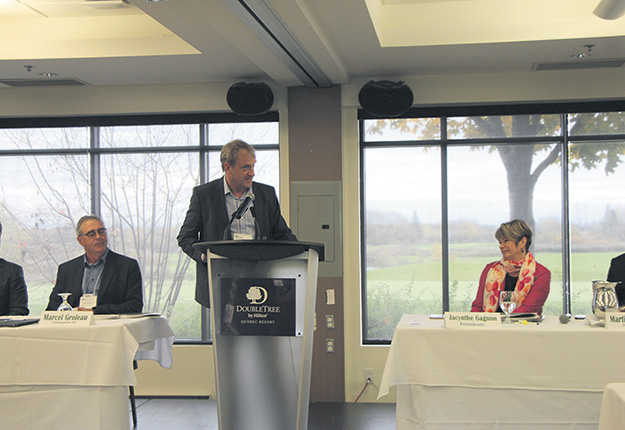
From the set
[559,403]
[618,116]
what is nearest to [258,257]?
[559,403]

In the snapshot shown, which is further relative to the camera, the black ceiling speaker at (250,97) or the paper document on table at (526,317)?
the black ceiling speaker at (250,97)

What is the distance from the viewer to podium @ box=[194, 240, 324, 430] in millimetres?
2723

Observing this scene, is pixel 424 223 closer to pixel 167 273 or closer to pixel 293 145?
pixel 293 145

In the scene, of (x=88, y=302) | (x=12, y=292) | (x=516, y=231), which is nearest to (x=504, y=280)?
(x=516, y=231)

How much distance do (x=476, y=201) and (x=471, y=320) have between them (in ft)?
9.53

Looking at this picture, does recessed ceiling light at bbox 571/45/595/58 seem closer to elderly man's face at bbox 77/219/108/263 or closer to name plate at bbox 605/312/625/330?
name plate at bbox 605/312/625/330

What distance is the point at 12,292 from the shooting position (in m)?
4.48

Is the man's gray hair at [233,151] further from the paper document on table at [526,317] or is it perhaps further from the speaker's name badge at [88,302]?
the paper document on table at [526,317]

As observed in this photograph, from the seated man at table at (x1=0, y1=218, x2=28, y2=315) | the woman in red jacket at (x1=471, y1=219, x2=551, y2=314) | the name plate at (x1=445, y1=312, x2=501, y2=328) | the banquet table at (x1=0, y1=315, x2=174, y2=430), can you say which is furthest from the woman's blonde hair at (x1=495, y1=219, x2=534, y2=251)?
the seated man at table at (x1=0, y1=218, x2=28, y2=315)

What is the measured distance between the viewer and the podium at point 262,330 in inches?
107

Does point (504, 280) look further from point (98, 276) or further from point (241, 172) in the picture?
point (98, 276)

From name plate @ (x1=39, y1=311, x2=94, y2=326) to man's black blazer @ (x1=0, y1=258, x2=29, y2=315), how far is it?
4.03 feet

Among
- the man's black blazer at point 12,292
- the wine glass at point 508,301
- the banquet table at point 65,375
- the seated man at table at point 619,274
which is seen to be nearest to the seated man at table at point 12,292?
the man's black blazer at point 12,292

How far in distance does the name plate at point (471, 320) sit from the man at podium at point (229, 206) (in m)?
1.11
